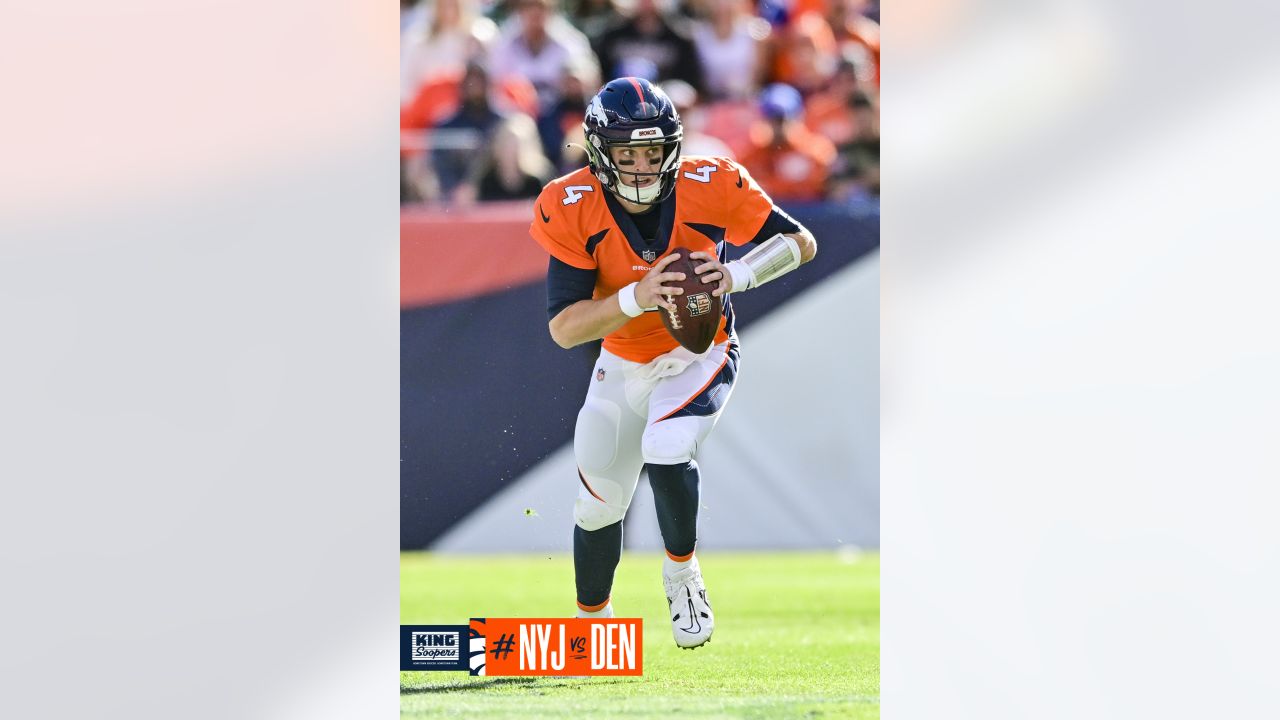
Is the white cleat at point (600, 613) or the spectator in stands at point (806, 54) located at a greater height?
the spectator in stands at point (806, 54)

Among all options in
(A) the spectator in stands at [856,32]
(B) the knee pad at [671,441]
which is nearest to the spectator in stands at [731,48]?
(A) the spectator in stands at [856,32]

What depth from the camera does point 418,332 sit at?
5.39 meters

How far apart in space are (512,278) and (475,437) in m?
0.90

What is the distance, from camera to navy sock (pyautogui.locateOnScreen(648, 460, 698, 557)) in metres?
4.62

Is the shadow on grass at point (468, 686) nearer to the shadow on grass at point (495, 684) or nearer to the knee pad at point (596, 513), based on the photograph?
the shadow on grass at point (495, 684)

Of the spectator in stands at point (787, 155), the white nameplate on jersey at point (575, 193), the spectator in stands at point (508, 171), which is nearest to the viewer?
the white nameplate on jersey at point (575, 193)

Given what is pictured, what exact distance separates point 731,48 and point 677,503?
369cm

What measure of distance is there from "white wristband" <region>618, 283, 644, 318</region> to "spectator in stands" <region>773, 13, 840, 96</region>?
2944mm

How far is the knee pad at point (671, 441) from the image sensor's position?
4598 mm
